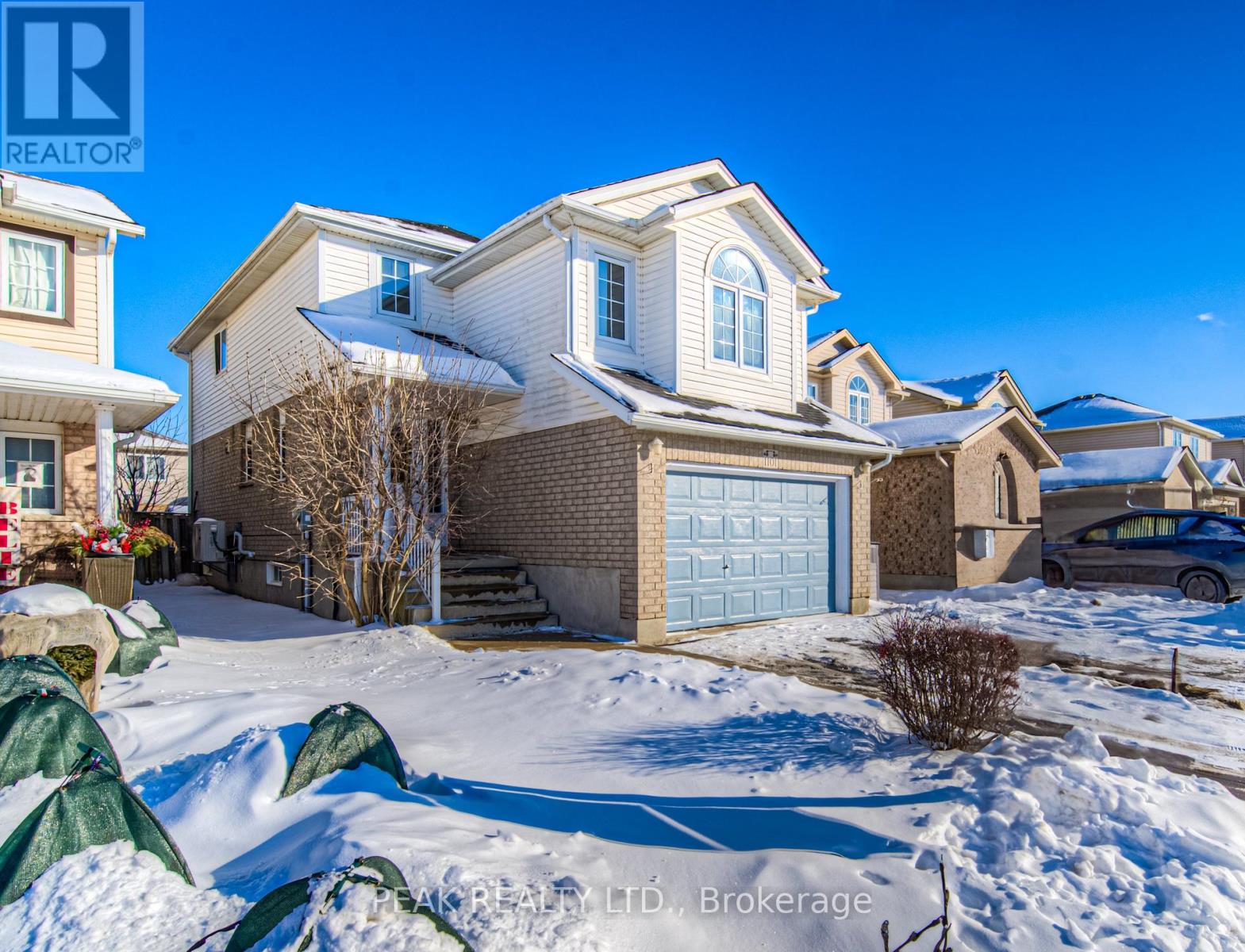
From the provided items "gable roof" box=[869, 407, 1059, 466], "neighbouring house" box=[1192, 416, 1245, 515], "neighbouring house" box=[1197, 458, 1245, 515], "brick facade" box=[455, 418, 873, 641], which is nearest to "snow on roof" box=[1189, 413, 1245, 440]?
"neighbouring house" box=[1192, 416, 1245, 515]

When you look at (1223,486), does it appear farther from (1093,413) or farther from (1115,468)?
(1115,468)

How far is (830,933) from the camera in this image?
2889mm

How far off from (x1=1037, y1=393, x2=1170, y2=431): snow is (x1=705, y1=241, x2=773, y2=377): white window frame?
24.1 m

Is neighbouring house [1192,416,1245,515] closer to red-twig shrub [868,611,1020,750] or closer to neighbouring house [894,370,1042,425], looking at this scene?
neighbouring house [894,370,1042,425]

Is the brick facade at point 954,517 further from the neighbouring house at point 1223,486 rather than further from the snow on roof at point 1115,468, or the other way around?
the neighbouring house at point 1223,486

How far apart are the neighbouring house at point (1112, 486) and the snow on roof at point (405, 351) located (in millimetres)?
19076

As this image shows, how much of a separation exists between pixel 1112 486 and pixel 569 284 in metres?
20.2

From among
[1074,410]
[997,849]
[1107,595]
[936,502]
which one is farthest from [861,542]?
[1074,410]

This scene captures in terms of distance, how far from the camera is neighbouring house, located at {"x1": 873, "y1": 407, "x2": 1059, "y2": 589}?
52.6ft

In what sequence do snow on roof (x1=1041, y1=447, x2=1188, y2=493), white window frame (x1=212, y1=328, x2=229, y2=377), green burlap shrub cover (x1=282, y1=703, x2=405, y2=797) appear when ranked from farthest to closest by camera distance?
snow on roof (x1=1041, y1=447, x2=1188, y2=493), white window frame (x1=212, y1=328, x2=229, y2=377), green burlap shrub cover (x1=282, y1=703, x2=405, y2=797)

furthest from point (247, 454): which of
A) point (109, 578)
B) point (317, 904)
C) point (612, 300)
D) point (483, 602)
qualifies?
point (317, 904)

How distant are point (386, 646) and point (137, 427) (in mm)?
6524

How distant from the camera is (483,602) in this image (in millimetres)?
10594

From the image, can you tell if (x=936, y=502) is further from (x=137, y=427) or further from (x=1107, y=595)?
(x=137, y=427)
